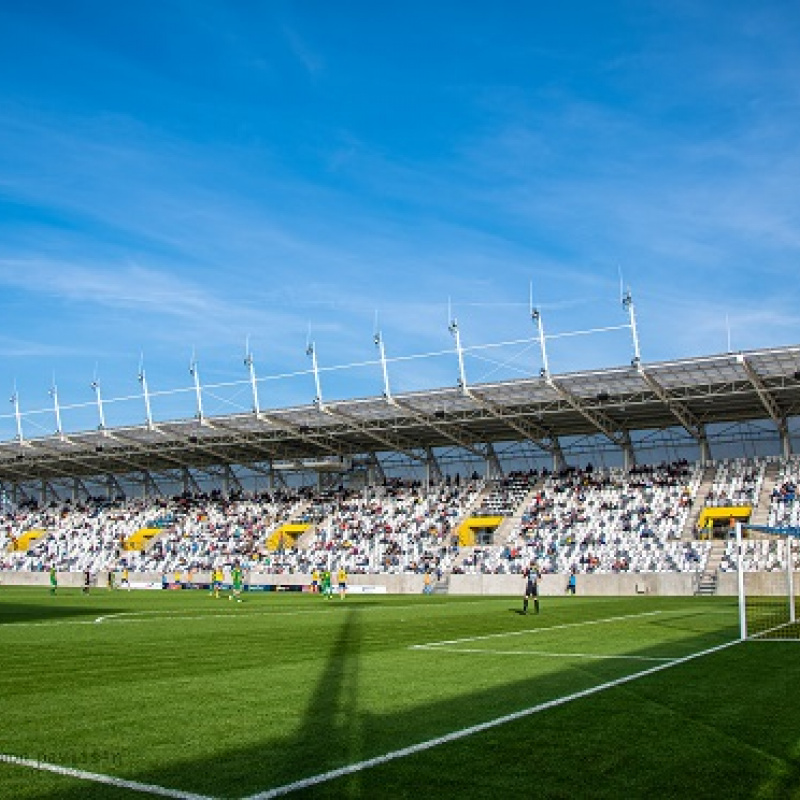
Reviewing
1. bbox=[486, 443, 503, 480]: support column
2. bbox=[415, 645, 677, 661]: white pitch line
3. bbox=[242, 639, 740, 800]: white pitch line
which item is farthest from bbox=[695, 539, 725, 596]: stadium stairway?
bbox=[242, 639, 740, 800]: white pitch line

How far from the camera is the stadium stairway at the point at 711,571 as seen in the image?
45375mm

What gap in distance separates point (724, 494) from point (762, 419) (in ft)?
22.7

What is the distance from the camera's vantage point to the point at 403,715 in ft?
36.3

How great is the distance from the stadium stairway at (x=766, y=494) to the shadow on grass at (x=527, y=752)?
40023 millimetres

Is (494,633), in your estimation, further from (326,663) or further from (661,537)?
(661,537)

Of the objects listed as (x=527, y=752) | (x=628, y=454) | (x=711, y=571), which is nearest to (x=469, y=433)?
(x=628, y=454)

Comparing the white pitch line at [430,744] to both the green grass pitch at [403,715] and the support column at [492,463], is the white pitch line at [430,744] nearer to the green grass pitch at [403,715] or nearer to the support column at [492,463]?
the green grass pitch at [403,715]

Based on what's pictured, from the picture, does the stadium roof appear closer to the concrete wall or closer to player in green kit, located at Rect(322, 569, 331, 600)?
the concrete wall

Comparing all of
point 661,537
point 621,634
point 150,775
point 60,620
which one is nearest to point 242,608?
point 60,620

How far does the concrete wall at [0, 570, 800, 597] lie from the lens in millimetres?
41875

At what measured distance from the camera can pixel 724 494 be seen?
5400 centimetres

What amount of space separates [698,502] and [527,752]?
48.2 metres

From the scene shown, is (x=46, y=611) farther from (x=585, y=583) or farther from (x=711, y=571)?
(x=711, y=571)

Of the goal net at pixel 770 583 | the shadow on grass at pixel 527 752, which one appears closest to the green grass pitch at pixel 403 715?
the shadow on grass at pixel 527 752
